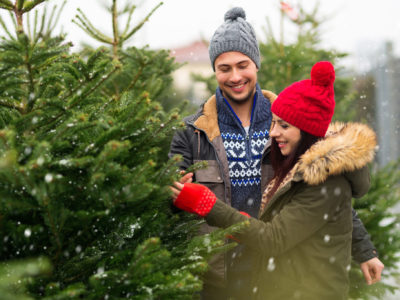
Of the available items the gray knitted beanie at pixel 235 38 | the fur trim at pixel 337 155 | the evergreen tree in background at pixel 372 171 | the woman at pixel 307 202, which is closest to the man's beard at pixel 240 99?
the gray knitted beanie at pixel 235 38

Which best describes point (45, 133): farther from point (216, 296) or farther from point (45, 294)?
point (216, 296)

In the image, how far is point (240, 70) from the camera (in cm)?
→ 306

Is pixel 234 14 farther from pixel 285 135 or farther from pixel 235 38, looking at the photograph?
pixel 285 135

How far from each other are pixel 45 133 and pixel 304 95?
54.7 inches

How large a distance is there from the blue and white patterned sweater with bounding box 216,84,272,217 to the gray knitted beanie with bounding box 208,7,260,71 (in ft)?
1.19

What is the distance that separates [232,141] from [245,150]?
0.39 ft

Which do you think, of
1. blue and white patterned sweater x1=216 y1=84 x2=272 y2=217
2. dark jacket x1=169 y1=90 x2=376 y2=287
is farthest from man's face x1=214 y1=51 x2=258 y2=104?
dark jacket x1=169 y1=90 x2=376 y2=287

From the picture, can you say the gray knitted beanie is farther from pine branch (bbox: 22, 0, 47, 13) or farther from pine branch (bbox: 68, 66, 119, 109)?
pine branch (bbox: 68, 66, 119, 109)

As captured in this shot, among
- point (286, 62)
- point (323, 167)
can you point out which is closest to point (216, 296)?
point (323, 167)

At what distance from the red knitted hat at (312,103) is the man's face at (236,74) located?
74cm

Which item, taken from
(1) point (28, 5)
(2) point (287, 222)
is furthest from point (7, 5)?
(2) point (287, 222)

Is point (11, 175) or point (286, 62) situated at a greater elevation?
point (286, 62)

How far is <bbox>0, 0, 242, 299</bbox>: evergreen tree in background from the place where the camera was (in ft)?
4.61

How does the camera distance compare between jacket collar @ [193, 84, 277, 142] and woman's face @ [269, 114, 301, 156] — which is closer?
woman's face @ [269, 114, 301, 156]
